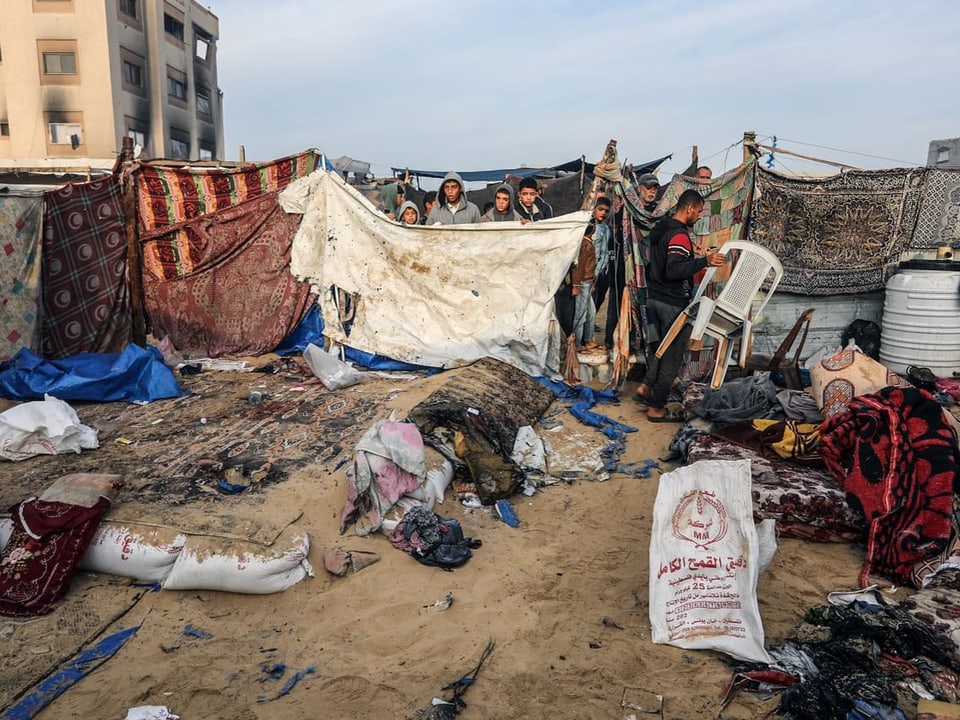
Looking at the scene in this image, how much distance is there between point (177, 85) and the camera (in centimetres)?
2858

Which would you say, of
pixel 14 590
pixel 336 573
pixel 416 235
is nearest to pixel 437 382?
pixel 416 235

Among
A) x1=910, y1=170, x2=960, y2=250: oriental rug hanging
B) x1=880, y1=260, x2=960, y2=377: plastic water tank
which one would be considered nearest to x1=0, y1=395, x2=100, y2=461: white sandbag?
x1=880, y1=260, x2=960, y2=377: plastic water tank

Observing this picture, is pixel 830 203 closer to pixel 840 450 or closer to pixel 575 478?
pixel 840 450

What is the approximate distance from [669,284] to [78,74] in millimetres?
28026

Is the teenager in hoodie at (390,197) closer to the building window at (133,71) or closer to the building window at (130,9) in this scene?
the building window at (133,71)

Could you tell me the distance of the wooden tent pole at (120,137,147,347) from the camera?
678cm

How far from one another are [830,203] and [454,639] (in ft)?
19.0

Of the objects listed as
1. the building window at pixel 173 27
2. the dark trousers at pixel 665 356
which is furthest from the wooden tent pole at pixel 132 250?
the building window at pixel 173 27

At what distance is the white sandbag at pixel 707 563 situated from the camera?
2.60 metres

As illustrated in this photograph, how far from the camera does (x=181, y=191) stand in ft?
22.6

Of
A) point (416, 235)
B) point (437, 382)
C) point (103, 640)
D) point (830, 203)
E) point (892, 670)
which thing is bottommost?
point (103, 640)

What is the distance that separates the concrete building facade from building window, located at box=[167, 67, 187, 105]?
619 mm

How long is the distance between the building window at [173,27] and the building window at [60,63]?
4.28 metres

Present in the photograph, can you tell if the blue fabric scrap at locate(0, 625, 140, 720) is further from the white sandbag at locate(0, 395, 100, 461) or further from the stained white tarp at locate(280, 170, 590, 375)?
the stained white tarp at locate(280, 170, 590, 375)
